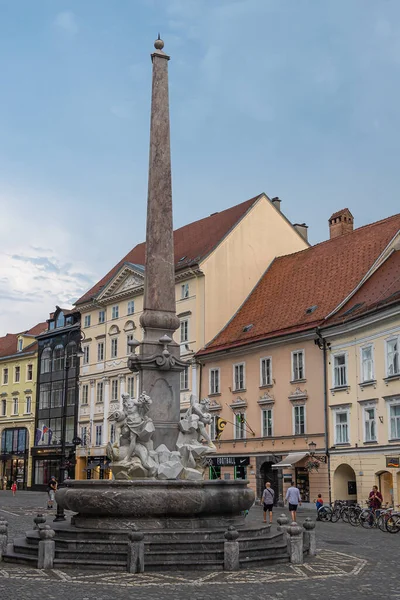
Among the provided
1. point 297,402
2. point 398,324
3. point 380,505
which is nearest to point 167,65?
point 398,324

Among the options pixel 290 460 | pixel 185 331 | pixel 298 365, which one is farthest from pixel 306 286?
pixel 290 460

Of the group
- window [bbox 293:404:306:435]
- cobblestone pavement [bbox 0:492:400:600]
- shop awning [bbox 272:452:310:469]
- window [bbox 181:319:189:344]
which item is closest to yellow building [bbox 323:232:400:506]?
shop awning [bbox 272:452:310:469]

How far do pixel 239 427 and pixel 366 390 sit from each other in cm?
927

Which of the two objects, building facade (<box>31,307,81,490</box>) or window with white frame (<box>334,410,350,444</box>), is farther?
building facade (<box>31,307,81,490</box>)

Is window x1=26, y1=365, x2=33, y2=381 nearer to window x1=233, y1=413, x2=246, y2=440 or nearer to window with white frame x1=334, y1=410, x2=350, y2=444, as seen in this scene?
window x1=233, y1=413, x2=246, y2=440

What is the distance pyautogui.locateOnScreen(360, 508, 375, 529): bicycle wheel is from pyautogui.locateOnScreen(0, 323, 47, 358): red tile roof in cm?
3958

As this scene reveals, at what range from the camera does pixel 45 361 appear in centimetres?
5759

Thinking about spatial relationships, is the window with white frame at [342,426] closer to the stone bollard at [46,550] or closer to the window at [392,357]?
the window at [392,357]

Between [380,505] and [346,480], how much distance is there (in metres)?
5.74

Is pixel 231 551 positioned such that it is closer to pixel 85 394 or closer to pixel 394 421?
pixel 394 421

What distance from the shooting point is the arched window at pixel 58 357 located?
55.6 metres

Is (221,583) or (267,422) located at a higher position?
(267,422)

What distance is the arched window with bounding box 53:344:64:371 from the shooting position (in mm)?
55612

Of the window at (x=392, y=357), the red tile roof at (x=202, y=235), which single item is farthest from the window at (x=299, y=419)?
the red tile roof at (x=202, y=235)
